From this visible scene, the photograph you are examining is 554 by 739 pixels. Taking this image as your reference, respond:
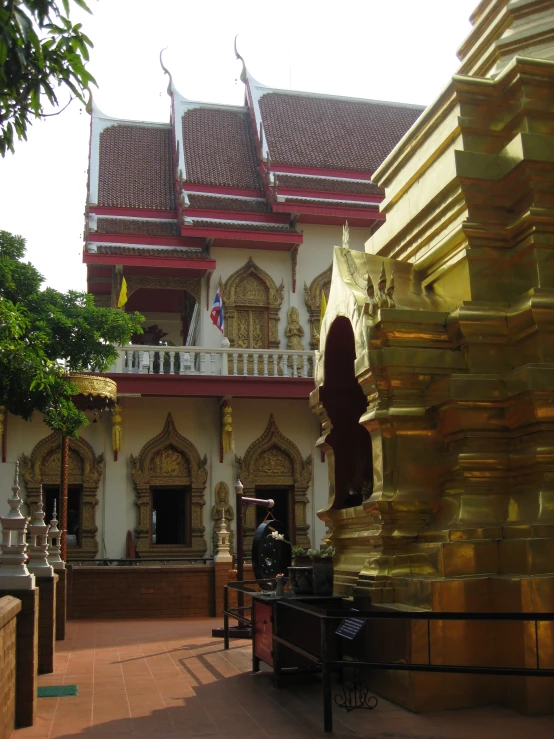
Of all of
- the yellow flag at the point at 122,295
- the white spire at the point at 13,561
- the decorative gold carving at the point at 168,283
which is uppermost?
the decorative gold carving at the point at 168,283

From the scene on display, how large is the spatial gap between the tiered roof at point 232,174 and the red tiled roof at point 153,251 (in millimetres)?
24

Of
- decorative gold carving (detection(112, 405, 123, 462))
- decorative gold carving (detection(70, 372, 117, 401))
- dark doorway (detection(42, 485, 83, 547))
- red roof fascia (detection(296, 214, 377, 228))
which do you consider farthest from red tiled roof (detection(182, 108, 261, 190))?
dark doorway (detection(42, 485, 83, 547))

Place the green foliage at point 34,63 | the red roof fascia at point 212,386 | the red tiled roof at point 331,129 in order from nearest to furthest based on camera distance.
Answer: the green foliage at point 34,63 → the red roof fascia at point 212,386 → the red tiled roof at point 331,129

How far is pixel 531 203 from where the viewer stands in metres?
5.30

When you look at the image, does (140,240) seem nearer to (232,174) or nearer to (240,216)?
(240,216)

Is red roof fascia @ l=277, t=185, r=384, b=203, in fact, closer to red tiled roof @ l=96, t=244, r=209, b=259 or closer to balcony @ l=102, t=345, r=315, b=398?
red tiled roof @ l=96, t=244, r=209, b=259

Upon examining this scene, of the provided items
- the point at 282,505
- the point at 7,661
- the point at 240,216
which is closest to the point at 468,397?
the point at 7,661

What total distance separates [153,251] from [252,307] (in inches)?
91.7

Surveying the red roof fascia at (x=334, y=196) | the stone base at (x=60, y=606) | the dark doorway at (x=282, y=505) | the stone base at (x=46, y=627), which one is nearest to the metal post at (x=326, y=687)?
the stone base at (x=46, y=627)

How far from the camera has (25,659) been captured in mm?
5070

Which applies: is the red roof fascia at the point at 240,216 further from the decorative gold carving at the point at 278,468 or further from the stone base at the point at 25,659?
the stone base at the point at 25,659

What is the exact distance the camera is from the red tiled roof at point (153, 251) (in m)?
17.0

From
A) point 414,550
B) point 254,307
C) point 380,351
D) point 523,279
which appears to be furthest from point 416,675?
point 254,307

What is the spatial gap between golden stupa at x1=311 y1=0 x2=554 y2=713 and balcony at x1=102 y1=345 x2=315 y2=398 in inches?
395
